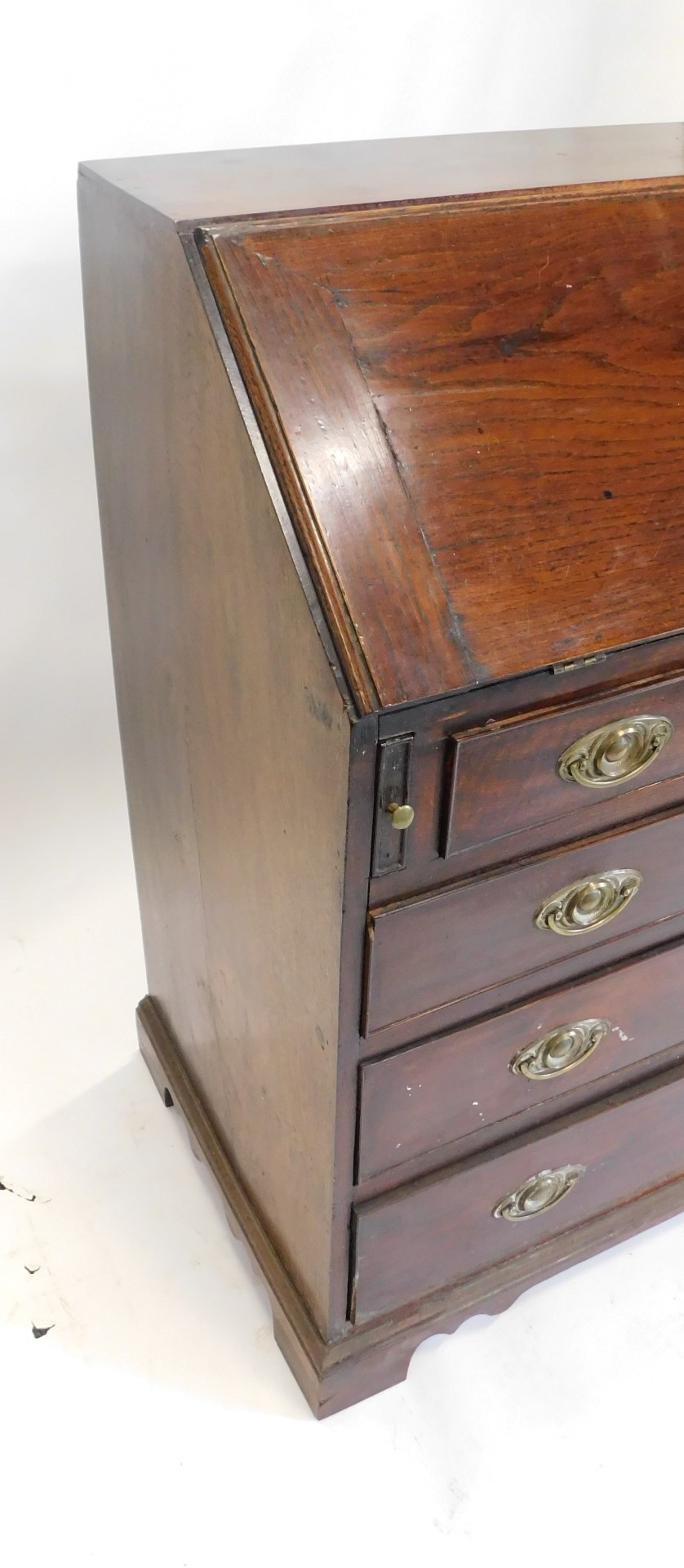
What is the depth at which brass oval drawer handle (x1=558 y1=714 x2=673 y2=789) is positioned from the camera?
3.26ft

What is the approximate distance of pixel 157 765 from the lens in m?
1.43

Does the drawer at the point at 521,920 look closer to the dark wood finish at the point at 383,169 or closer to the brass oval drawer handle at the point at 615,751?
the brass oval drawer handle at the point at 615,751

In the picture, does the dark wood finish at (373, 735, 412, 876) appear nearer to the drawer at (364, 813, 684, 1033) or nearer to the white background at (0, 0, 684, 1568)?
the drawer at (364, 813, 684, 1033)

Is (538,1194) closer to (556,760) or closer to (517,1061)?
(517,1061)

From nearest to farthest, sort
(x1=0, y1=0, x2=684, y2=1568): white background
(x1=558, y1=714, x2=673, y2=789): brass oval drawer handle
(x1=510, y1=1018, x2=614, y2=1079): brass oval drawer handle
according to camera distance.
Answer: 1. (x1=558, y1=714, x2=673, y2=789): brass oval drawer handle
2. (x1=510, y1=1018, x2=614, y2=1079): brass oval drawer handle
3. (x1=0, y1=0, x2=684, y2=1568): white background

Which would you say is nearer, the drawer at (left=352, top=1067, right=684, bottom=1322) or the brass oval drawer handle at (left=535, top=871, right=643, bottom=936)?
the brass oval drawer handle at (left=535, top=871, right=643, bottom=936)

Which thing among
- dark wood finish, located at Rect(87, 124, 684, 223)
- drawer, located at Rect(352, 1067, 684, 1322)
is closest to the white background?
drawer, located at Rect(352, 1067, 684, 1322)

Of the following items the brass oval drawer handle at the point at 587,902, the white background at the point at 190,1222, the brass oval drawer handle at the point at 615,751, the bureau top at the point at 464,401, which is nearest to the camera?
the bureau top at the point at 464,401

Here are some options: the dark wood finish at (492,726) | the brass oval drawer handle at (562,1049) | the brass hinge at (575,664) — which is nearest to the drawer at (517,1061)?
the brass oval drawer handle at (562,1049)

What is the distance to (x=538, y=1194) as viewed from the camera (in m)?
1.37

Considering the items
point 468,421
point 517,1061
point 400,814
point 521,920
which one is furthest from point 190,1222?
point 468,421

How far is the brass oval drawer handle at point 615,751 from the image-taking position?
0.99 m

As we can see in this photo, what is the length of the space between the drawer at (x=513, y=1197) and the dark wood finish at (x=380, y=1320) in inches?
0.7

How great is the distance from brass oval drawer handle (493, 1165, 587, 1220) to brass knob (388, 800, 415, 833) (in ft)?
2.01
